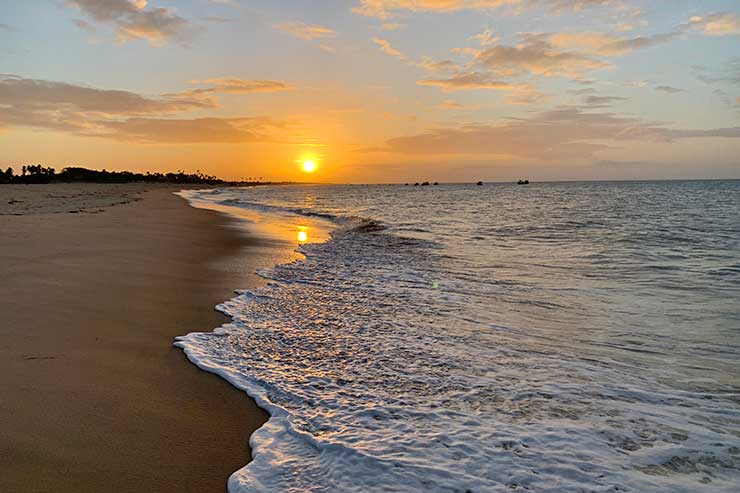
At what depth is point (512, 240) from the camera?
17938 millimetres

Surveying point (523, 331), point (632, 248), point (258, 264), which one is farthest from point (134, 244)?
point (632, 248)

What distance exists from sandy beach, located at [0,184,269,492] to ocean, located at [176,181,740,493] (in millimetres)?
308

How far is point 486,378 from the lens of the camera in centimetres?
482

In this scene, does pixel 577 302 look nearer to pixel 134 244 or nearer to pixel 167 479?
pixel 167 479

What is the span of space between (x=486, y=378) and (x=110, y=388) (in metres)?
3.66

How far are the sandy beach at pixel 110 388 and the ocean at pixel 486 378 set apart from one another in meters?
0.31

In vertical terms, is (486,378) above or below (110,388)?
below

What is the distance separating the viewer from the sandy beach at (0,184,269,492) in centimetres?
302

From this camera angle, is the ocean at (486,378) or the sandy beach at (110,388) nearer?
the sandy beach at (110,388)

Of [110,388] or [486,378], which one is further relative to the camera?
[486,378]

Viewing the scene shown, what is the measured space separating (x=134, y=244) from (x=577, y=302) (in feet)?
37.0

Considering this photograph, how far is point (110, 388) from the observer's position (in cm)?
414

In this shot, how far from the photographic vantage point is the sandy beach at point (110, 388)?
3.02 metres

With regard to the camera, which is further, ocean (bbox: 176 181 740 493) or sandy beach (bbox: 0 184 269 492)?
ocean (bbox: 176 181 740 493)
